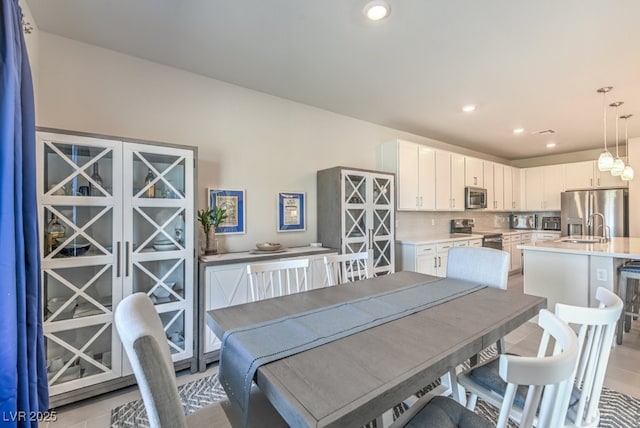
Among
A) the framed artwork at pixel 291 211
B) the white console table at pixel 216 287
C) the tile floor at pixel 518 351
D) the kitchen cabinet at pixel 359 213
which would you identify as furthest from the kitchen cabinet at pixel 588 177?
the white console table at pixel 216 287

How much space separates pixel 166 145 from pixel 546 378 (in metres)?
2.57

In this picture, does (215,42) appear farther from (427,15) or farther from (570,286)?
(570,286)

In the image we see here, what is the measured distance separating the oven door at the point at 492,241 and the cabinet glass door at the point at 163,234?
4708 mm

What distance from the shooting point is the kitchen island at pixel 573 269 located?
9.28ft

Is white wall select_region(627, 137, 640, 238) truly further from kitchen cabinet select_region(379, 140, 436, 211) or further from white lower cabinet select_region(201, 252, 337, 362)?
white lower cabinet select_region(201, 252, 337, 362)

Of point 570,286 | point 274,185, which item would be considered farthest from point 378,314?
point 570,286

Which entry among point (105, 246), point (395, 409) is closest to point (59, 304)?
point (105, 246)

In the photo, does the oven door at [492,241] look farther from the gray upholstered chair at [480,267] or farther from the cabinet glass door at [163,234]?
the cabinet glass door at [163,234]

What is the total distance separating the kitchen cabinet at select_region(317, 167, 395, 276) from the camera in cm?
337

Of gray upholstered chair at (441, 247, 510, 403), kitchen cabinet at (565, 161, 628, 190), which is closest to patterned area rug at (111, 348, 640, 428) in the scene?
gray upholstered chair at (441, 247, 510, 403)

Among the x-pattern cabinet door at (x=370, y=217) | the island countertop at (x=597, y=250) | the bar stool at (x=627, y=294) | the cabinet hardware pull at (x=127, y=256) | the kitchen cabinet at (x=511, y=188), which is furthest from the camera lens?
the kitchen cabinet at (x=511, y=188)

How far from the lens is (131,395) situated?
2098 mm

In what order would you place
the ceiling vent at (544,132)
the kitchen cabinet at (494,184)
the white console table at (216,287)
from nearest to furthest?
1. the white console table at (216,287)
2. the ceiling vent at (544,132)
3. the kitchen cabinet at (494,184)

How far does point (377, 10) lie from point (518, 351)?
3.07 metres
